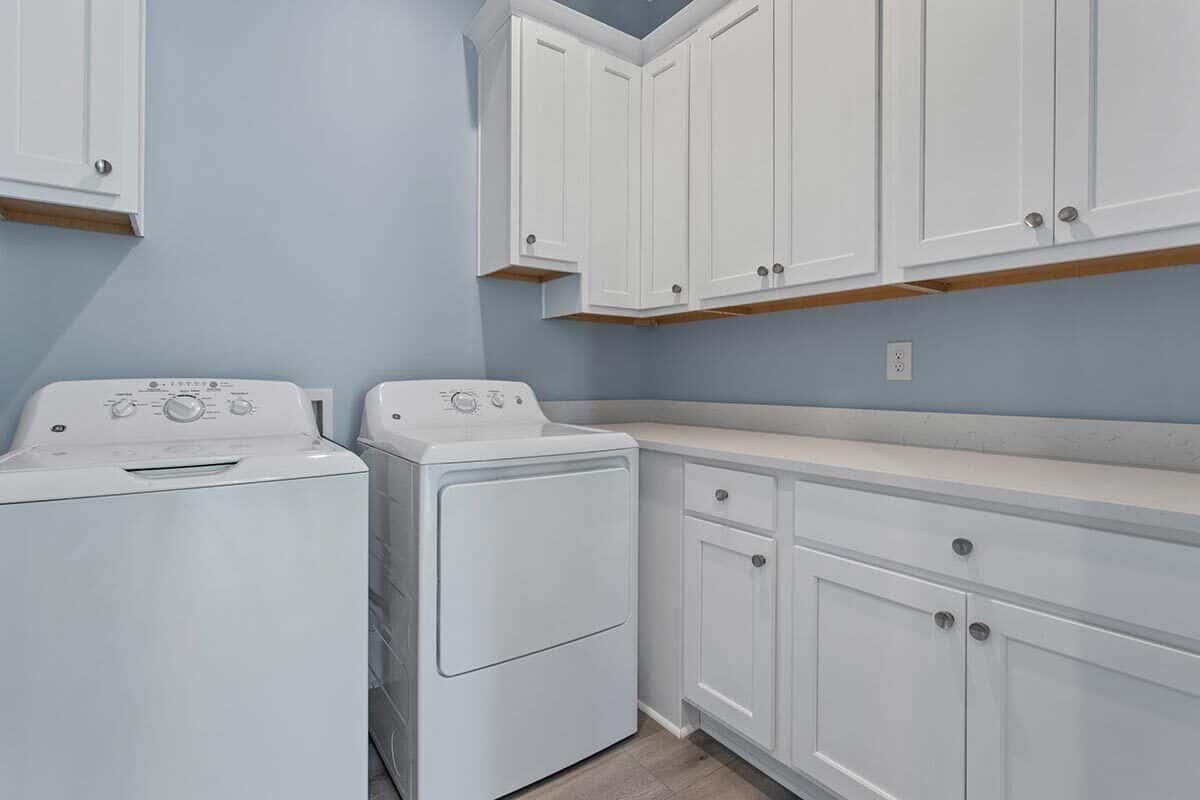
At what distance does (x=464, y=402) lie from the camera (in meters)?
1.95

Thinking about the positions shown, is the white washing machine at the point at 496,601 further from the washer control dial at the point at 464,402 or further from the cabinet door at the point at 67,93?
the cabinet door at the point at 67,93

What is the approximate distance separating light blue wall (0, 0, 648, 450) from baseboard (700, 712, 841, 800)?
134 centimetres

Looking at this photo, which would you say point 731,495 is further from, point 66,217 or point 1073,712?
point 66,217

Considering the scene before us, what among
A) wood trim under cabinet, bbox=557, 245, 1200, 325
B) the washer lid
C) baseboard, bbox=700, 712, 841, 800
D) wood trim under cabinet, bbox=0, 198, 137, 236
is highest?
wood trim under cabinet, bbox=0, 198, 137, 236

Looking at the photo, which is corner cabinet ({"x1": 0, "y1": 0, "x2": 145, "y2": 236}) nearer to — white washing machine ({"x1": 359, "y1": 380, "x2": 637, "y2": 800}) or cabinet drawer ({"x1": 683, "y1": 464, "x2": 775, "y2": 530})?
white washing machine ({"x1": 359, "y1": 380, "x2": 637, "y2": 800})

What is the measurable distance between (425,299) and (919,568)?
165cm

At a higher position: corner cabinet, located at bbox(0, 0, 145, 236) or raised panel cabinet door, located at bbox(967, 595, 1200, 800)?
corner cabinet, located at bbox(0, 0, 145, 236)

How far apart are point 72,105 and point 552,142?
1219 mm

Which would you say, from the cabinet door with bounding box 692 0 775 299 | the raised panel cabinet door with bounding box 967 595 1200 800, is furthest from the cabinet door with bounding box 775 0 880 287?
the raised panel cabinet door with bounding box 967 595 1200 800

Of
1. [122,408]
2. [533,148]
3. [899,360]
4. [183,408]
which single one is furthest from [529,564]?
[533,148]

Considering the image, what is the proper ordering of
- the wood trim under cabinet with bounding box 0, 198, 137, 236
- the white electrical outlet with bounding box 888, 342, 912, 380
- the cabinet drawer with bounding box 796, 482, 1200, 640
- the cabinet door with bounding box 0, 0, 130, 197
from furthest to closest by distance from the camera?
the white electrical outlet with bounding box 888, 342, 912, 380 < the wood trim under cabinet with bounding box 0, 198, 137, 236 < the cabinet door with bounding box 0, 0, 130, 197 < the cabinet drawer with bounding box 796, 482, 1200, 640

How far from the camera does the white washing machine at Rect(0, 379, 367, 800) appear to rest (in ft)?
3.12

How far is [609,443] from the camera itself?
166 centimetres

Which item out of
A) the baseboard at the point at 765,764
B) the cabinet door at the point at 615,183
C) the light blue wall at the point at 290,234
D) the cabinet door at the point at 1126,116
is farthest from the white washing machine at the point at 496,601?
the cabinet door at the point at 1126,116
